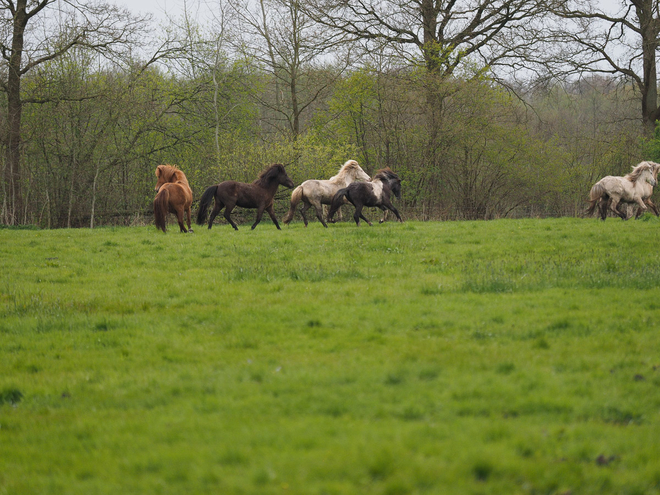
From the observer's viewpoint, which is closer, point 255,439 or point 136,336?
point 255,439

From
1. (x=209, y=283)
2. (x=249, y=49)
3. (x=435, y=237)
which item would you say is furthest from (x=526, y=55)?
(x=209, y=283)

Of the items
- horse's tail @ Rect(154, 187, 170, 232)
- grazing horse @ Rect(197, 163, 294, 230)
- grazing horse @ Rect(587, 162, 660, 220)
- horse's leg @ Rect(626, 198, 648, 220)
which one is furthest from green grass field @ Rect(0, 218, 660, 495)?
horse's leg @ Rect(626, 198, 648, 220)

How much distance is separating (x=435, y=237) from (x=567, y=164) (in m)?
20.8

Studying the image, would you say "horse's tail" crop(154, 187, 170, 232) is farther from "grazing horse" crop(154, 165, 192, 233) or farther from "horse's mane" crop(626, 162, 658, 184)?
"horse's mane" crop(626, 162, 658, 184)

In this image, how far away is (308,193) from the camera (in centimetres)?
1823

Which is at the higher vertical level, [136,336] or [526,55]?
[526,55]

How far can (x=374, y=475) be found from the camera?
10.1ft

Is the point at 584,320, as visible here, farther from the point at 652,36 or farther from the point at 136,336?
the point at 652,36

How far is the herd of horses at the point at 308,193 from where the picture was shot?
17092 mm

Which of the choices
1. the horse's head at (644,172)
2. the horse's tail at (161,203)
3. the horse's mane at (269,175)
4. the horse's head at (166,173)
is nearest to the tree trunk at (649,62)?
the horse's head at (644,172)

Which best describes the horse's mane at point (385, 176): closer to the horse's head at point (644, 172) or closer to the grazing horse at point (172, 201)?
the grazing horse at point (172, 201)

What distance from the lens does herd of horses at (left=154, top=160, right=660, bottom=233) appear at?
17092 mm

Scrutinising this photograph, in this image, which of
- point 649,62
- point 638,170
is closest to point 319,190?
point 638,170

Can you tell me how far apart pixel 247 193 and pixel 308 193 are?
1.96 metres
